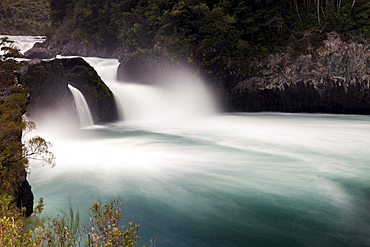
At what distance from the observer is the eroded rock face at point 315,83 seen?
20.5 metres

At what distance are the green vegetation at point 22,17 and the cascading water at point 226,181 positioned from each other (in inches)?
1880

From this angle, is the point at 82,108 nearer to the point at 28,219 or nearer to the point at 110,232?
the point at 28,219

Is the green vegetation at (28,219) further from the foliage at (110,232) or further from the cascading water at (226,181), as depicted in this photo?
the cascading water at (226,181)

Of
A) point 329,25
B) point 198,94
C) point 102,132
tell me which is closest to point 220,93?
point 198,94

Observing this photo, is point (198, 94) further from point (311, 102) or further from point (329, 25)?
point (329, 25)

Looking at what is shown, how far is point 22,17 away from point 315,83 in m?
65.0

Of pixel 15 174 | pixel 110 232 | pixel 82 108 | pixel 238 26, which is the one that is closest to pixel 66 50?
pixel 82 108

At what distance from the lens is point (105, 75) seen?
85.4 ft

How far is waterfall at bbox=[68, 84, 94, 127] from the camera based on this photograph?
1845 cm

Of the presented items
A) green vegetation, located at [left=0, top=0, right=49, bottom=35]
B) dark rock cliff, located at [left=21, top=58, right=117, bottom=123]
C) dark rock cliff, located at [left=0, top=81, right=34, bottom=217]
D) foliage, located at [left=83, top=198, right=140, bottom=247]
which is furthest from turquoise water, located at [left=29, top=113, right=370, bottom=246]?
green vegetation, located at [left=0, top=0, right=49, bottom=35]

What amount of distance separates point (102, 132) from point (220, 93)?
11.1 metres

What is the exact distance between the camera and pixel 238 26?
22750 millimetres

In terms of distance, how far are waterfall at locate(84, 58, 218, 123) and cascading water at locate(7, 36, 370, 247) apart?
6028 mm

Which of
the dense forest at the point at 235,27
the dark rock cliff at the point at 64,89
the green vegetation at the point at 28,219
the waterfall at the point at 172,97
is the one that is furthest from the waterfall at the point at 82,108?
the green vegetation at the point at 28,219
